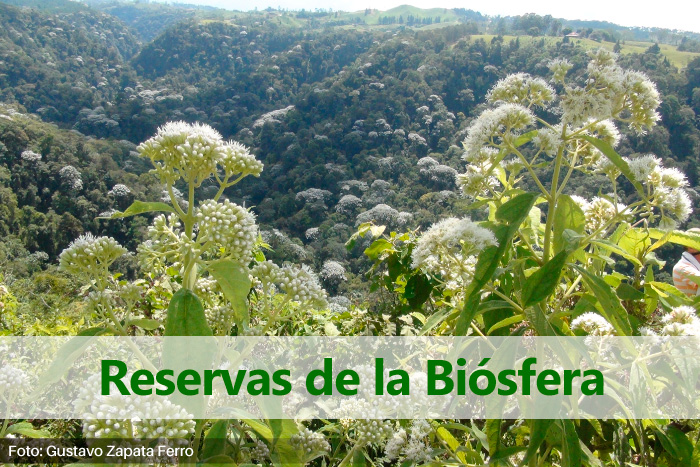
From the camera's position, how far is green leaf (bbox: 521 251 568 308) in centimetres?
129

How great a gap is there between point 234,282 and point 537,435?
39.1 inches

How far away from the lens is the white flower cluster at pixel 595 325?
5.33 ft

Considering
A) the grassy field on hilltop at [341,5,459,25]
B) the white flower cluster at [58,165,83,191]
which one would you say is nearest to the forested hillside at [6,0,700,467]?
the white flower cluster at [58,165,83,191]

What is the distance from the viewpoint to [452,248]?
1.68 m

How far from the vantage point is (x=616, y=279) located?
1.66 m

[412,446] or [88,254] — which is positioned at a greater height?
[88,254]

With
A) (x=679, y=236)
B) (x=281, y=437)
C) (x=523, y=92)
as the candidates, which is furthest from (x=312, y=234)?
(x=281, y=437)

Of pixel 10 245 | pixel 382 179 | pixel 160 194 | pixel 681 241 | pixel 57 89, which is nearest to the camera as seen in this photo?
pixel 681 241

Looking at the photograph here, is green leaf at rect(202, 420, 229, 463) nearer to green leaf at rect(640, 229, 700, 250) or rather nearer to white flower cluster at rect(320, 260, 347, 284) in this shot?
green leaf at rect(640, 229, 700, 250)

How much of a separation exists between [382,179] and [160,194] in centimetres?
2280

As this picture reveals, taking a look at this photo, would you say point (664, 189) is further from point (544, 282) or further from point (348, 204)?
point (348, 204)

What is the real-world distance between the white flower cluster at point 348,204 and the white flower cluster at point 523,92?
40.2m

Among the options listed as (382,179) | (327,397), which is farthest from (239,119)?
(327,397)

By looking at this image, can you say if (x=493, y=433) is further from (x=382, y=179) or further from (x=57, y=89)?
(x=57, y=89)
